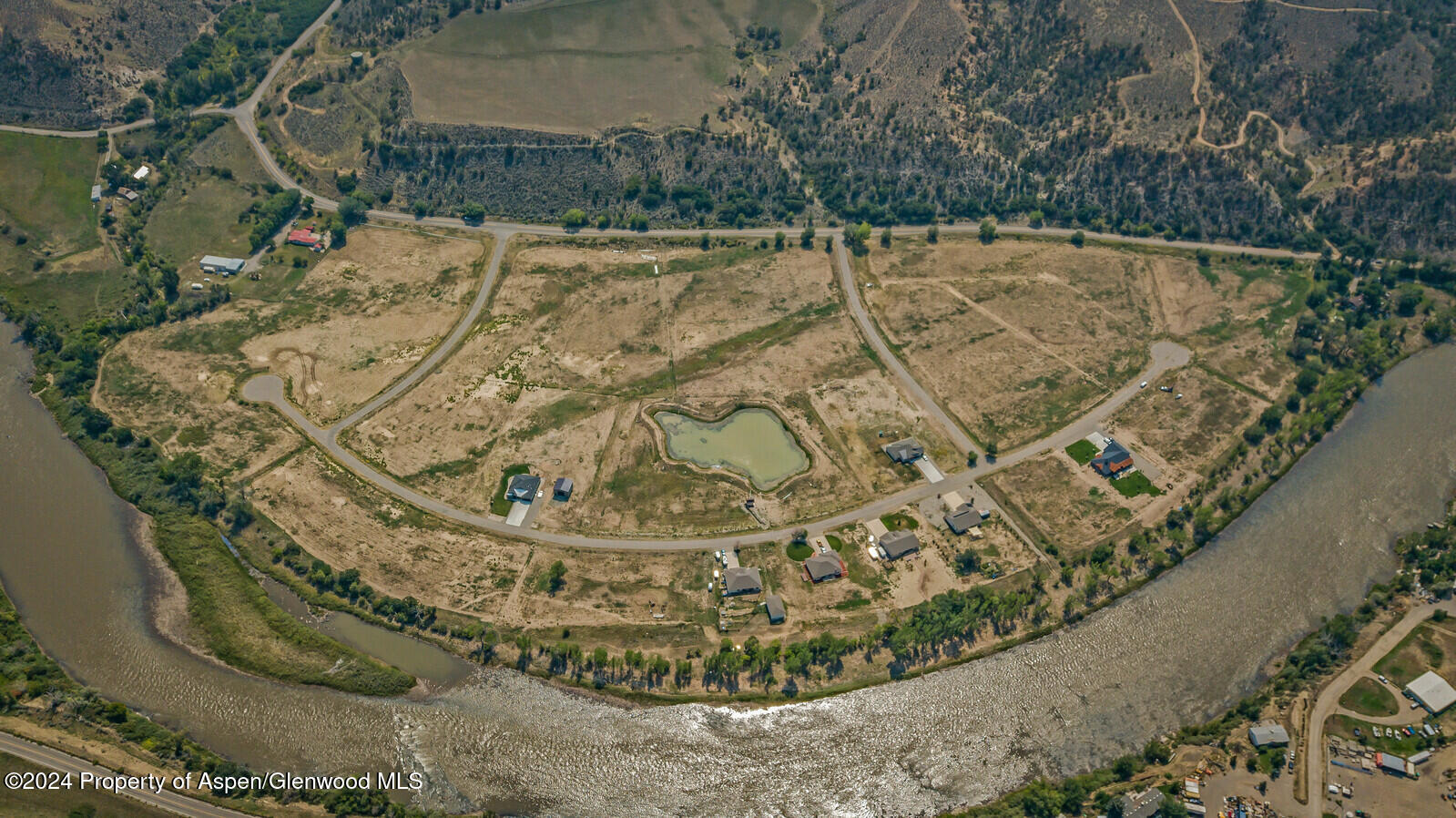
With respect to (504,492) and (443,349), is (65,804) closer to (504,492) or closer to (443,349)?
(504,492)

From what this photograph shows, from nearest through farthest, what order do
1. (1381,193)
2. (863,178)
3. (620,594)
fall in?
(620,594)
(1381,193)
(863,178)

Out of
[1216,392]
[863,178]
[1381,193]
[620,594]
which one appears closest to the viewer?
[620,594]

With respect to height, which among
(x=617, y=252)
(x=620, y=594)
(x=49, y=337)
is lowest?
(x=620, y=594)

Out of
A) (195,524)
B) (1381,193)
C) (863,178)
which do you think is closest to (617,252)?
(863,178)

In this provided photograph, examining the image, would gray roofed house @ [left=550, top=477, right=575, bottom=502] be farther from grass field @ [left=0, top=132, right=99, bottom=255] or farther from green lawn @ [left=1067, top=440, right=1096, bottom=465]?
grass field @ [left=0, top=132, right=99, bottom=255]

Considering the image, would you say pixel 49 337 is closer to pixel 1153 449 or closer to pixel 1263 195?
pixel 1153 449
